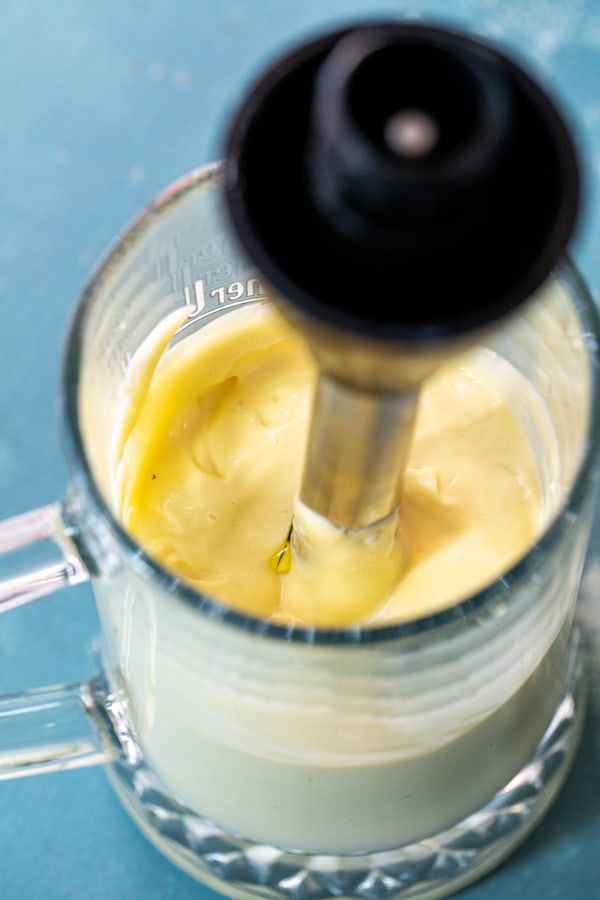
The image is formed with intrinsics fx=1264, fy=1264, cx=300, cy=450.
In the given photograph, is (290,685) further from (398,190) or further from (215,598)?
(398,190)

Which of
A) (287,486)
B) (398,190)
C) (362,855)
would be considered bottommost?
(362,855)

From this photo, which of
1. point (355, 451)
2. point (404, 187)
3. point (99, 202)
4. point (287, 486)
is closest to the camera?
point (404, 187)

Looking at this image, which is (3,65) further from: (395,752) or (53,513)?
(395,752)

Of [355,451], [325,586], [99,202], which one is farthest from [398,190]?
[99,202]

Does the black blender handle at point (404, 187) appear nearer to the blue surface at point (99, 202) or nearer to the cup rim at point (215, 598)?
the cup rim at point (215, 598)

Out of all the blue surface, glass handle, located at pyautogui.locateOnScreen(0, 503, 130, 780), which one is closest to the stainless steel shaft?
glass handle, located at pyautogui.locateOnScreen(0, 503, 130, 780)

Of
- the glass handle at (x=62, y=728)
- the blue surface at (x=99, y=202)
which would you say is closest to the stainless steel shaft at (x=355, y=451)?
the glass handle at (x=62, y=728)
